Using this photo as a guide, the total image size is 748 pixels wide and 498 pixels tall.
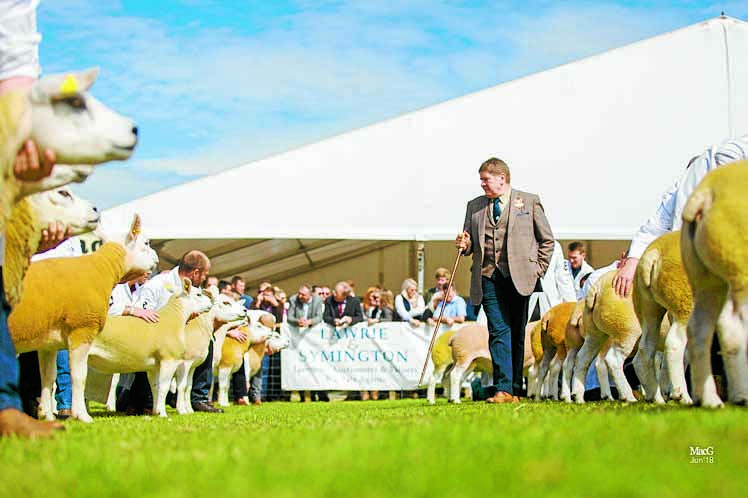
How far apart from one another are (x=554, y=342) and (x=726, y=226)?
6.84 meters

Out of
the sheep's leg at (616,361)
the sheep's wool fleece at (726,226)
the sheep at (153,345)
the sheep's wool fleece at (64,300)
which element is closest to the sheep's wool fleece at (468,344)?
the sheep's leg at (616,361)

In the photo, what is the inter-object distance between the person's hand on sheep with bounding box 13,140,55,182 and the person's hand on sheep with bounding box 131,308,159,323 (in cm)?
555

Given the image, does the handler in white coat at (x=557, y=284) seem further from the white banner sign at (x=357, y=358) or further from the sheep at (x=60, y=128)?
the sheep at (x=60, y=128)

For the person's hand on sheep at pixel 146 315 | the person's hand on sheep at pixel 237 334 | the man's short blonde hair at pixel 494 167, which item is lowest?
the person's hand on sheep at pixel 237 334

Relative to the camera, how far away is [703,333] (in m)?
5.55

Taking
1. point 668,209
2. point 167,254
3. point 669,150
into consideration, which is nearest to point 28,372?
point 668,209

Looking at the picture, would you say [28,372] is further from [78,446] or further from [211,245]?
[211,245]

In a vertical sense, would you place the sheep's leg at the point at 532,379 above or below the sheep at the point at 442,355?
below

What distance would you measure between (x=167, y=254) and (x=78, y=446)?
16702 mm

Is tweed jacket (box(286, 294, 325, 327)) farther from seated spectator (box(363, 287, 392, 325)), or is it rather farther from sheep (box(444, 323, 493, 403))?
sheep (box(444, 323, 493, 403))

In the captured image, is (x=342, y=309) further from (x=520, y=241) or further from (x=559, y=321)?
(x=520, y=241)

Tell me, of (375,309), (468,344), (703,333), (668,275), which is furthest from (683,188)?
(375,309)

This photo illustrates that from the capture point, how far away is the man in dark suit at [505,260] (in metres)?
9.78

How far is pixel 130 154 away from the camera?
4.86 metres
